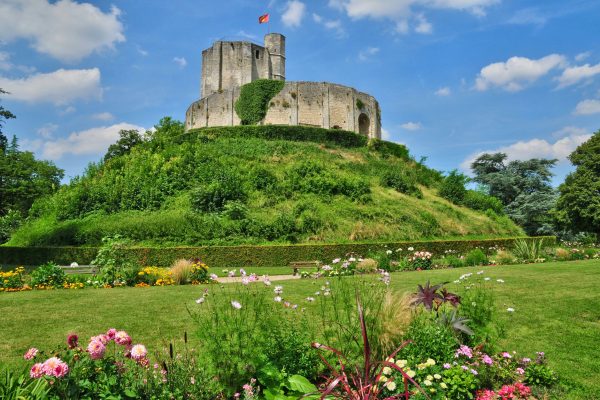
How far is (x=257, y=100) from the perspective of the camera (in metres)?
36.7

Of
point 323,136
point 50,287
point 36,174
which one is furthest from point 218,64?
point 50,287

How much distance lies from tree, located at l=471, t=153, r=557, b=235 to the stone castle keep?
13614mm

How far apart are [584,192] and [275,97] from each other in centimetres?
2515

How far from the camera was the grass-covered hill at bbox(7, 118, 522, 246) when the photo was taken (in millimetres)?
20438

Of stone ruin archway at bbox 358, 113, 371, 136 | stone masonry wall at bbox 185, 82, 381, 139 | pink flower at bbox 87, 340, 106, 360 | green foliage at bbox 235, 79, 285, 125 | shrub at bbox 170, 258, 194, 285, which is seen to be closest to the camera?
pink flower at bbox 87, 340, 106, 360

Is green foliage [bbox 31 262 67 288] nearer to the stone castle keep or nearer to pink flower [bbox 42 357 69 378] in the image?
pink flower [bbox 42 357 69 378]

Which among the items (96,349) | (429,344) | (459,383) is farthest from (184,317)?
(459,383)

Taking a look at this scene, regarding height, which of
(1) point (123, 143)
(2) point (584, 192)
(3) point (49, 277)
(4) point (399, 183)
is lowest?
(3) point (49, 277)

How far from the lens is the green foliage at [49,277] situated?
1032 centimetres

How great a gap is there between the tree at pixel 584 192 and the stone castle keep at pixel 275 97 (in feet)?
55.9

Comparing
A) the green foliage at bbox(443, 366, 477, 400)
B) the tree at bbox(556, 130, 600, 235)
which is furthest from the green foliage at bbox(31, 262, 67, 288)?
the tree at bbox(556, 130, 600, 235)

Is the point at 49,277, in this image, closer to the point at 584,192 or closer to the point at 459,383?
the point at 459,383

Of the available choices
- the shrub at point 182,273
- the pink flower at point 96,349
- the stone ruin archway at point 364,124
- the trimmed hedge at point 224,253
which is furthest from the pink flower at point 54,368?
the stone ruin archway at point 364,124

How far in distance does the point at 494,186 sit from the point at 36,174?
49.9 m
